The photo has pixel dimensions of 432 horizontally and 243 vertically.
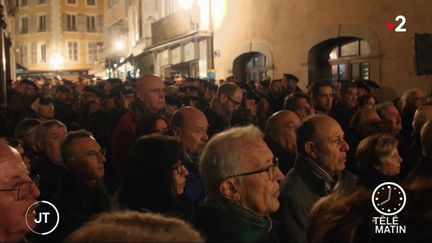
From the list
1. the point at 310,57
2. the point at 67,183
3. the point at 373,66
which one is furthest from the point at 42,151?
the point at 310,57

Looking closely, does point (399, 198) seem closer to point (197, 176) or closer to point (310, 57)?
point (197, 176)

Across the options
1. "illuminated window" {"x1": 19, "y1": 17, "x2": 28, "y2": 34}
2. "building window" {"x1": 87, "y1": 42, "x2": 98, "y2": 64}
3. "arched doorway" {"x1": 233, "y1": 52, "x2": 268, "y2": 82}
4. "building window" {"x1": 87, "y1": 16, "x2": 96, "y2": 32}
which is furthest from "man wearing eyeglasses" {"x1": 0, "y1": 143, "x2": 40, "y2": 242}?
"building window" {"x1": 87, "y1": 42, "x2": 98, "y2": 64}

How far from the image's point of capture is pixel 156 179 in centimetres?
304

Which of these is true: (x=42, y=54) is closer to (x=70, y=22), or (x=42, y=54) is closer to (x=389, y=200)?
(x=70, y=22)

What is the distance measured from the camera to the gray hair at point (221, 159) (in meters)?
2.68

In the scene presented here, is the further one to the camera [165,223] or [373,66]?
[373,66]

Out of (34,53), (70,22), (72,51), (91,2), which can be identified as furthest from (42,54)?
(91,2)

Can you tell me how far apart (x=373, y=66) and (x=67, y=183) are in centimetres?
848

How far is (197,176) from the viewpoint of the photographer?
12.5ft

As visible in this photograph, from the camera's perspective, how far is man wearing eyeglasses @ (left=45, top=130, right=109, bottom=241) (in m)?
3.18

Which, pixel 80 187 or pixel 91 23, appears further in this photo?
pixel 91 23

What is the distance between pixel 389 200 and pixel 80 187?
192 cm

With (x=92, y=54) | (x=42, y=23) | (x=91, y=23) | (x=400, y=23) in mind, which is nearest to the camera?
(x=400, y=23)

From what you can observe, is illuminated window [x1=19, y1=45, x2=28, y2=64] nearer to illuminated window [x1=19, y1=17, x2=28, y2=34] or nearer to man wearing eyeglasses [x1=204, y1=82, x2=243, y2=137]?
illuminated window [x1=19, y1=17, x2=28, y2=34]
